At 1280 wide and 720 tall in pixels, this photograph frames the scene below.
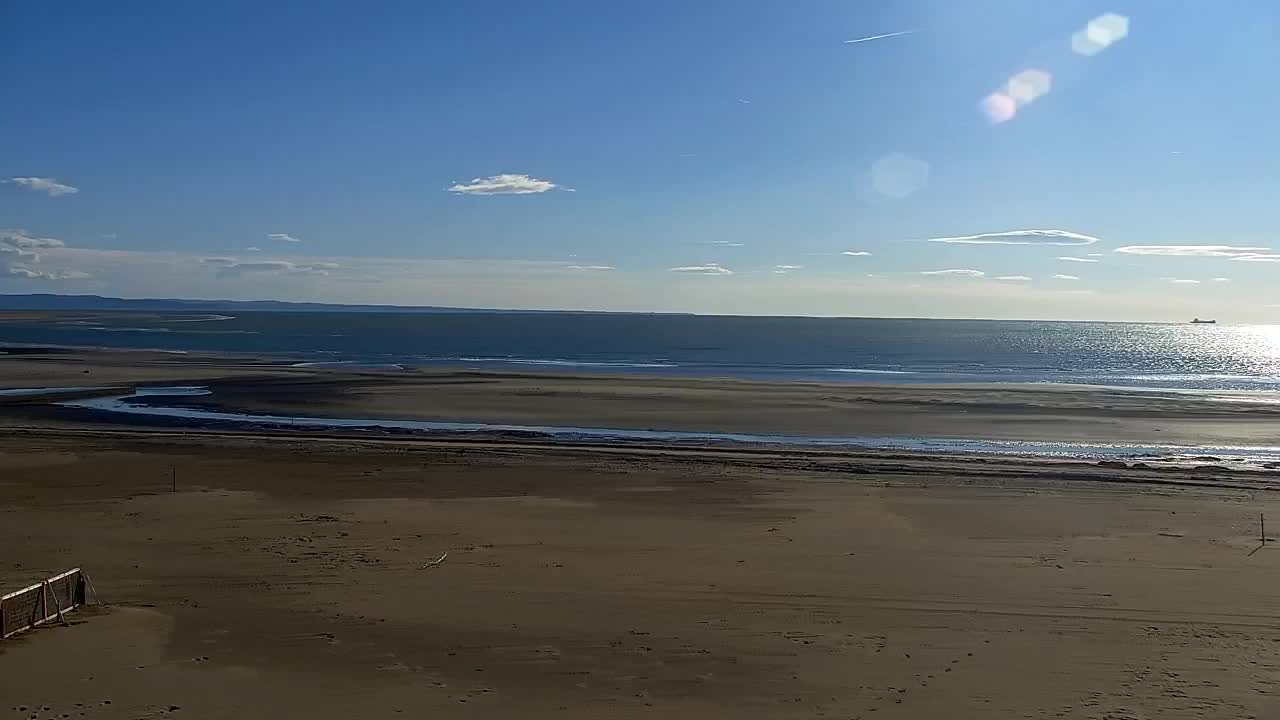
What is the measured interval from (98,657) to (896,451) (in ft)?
91.5

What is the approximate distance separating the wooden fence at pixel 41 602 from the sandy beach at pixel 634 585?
0.42 meters

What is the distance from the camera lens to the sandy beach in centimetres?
1173

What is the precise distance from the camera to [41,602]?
1350cm

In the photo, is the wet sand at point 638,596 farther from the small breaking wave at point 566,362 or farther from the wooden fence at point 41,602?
the small breaking wave at point 566,362

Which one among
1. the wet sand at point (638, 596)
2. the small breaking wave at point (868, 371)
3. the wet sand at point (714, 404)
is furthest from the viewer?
the small breaking wave at point (868, 371)

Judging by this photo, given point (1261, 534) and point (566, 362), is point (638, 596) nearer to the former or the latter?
point (1261, 534)

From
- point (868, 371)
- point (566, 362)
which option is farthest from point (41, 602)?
point (566, 362)

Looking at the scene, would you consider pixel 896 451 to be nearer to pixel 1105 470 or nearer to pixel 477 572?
pixel 1105 470

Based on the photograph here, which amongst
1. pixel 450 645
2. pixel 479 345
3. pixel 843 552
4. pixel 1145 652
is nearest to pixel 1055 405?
pixel 843 552

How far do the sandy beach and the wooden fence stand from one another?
0.42m

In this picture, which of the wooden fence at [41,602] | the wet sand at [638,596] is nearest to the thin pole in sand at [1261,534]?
the wet sand at [638,596]

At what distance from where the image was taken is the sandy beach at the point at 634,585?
11.7m

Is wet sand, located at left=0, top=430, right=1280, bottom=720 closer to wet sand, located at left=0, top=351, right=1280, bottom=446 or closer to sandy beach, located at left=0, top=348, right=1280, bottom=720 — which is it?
sandy beach, located at left=0, top=348, right=1280, bottom=720

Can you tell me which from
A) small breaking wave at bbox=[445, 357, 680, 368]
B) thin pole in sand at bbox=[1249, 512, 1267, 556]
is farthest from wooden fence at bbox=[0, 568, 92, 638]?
small breaking wave at bbox=[445, 357, 680, 368]
